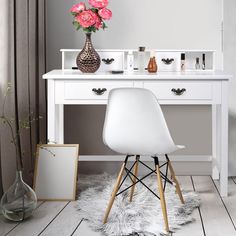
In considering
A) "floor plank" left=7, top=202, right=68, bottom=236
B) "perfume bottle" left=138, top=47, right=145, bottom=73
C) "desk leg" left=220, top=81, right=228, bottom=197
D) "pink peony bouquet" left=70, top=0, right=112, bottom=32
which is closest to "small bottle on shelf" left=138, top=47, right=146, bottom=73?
"perfume bottle" left=138, top=47, right=145, bottom=73

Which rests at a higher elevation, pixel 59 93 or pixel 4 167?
pixel 59 93

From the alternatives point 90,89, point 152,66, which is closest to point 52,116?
point 90,89

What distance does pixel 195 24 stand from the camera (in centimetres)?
425

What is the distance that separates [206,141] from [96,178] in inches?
35.8

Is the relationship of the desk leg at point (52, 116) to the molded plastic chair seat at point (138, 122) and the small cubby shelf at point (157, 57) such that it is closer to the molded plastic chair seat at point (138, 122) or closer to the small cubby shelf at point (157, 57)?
the small cubby shelf at point (157, 57)

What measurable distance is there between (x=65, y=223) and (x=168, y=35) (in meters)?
1.84

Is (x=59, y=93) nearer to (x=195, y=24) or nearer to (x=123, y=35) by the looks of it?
(x=123, y=35)

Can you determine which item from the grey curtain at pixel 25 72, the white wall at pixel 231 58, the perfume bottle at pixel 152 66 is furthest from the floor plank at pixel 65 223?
the white wall at pixel 231 58

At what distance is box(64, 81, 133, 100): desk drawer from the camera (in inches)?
142

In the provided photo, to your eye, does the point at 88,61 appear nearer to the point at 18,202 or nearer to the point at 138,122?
the point at 138,122

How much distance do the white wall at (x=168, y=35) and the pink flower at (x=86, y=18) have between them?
586mm

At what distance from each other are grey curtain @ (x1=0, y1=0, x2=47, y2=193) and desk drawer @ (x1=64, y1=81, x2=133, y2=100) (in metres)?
0.31

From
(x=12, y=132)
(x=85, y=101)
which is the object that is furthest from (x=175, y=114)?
(x=12, y=132)

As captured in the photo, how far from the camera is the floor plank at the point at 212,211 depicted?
2934mm
